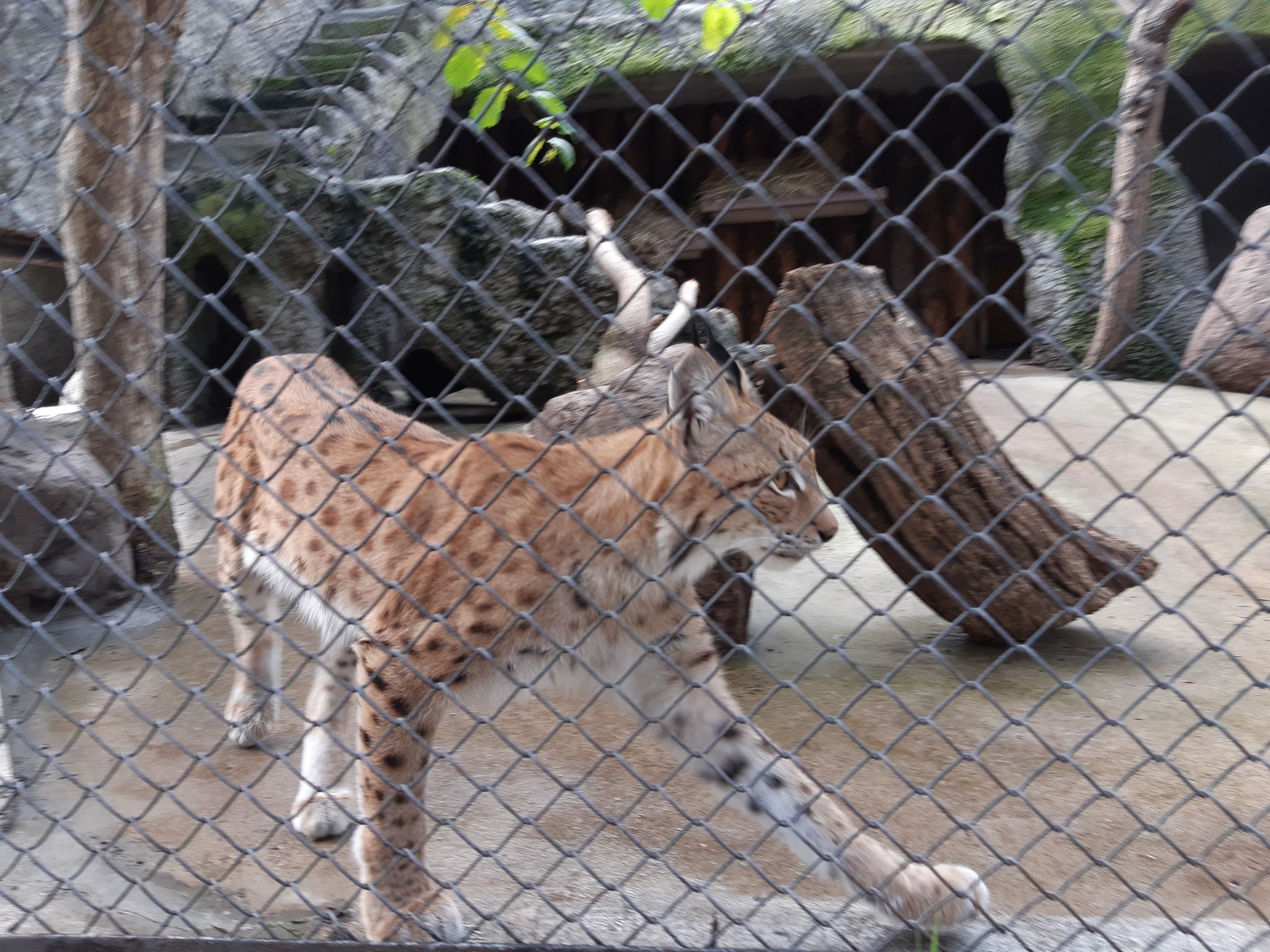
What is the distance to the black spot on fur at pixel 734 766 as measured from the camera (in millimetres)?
2818

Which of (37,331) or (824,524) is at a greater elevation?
(824,524)

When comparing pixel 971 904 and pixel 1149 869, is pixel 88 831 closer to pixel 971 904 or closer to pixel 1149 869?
pixel 971 904

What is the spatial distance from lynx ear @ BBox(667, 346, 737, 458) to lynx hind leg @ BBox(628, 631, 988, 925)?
54cm

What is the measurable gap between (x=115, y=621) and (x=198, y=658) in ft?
1.70

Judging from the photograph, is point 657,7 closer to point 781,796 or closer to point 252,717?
point 781,796

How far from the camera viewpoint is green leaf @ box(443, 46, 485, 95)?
209 cm

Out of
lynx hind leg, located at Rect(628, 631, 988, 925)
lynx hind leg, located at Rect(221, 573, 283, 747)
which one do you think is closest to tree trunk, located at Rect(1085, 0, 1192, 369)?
lynx hind leg, located at Rect(628, 631, 988, 925)

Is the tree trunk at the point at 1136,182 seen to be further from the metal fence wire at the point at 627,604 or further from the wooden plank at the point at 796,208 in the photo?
the wooden plank at the point at 796,208

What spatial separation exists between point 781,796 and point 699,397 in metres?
0.98

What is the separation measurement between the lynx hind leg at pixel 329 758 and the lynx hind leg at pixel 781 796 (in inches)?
34.7

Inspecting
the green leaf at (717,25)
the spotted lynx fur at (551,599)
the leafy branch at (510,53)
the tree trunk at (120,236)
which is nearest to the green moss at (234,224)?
the tree trunk at (120,236)

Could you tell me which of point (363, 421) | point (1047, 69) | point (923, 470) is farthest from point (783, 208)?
point (363, 421)

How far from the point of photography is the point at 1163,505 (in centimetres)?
573

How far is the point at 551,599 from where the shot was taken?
278cm
